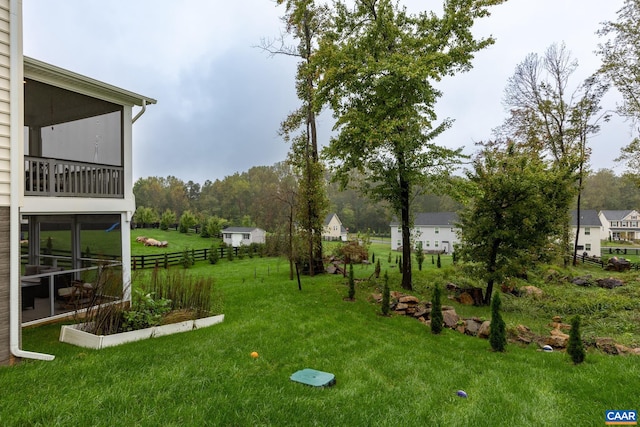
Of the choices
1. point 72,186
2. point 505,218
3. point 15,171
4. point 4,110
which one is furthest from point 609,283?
point 4,110

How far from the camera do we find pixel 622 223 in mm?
49312

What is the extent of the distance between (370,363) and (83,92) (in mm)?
7924

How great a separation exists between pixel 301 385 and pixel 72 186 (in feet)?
20.8

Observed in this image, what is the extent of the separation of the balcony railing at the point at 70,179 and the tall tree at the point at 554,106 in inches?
943

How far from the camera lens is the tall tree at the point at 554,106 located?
22.1m

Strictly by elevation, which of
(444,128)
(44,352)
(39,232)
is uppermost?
(444,128)

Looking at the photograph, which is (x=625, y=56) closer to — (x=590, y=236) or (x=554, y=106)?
(x=554, y=106)

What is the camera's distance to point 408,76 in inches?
376

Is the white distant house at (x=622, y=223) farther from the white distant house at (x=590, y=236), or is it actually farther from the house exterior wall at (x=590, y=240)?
the house exterior wall at (x=590, y=240)

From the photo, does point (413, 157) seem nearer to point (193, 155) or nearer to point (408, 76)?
point (408, 76)

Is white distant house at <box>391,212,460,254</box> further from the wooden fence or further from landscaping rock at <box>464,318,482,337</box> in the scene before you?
landscaping rock at <box>464,318,482,337</box>

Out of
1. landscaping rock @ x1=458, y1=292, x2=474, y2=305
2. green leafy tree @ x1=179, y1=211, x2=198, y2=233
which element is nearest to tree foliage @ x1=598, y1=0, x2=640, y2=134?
landscaping rock @ x1=458, y1=292, x2=474, y2=305

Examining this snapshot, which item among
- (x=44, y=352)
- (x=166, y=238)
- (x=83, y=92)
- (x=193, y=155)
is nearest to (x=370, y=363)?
(x=44, y=352)

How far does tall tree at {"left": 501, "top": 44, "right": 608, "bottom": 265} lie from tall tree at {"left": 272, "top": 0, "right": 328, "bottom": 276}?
52.3ft
